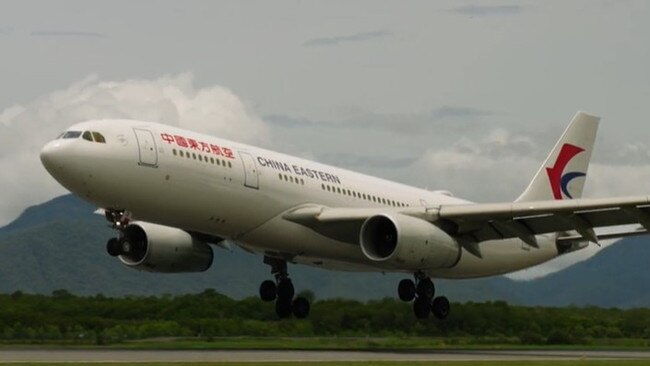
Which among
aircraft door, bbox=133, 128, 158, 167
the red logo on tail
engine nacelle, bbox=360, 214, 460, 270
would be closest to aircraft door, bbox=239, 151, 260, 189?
aircraft door, bbox=133, 128, 158, 167

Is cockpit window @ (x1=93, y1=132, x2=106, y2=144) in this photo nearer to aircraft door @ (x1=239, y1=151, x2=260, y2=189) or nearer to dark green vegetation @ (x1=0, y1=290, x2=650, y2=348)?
aircraft door @ (x1=239, y1=151, x2=260, y2=189)

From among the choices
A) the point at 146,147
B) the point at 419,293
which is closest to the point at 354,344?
the point at 419,293

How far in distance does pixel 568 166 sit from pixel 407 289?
10.9 meters

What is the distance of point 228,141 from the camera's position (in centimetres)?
4319

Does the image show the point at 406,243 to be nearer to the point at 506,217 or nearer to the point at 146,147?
the point at 506,217

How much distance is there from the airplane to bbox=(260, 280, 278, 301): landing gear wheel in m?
0.05

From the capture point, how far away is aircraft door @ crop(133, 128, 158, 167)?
3969cm

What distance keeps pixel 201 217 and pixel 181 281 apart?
102 m

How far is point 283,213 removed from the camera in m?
44.3

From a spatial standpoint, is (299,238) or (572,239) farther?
(572,239)

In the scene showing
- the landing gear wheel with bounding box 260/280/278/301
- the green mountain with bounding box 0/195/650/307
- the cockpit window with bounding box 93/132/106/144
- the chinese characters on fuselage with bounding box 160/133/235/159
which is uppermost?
the green mountain with bounding box 0/195/650/307

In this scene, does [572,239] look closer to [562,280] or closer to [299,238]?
[299,238]

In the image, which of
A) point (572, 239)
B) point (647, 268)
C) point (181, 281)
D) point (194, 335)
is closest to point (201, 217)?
point (194, 335)

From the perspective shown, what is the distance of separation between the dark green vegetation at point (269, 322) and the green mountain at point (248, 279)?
87.7 feet
